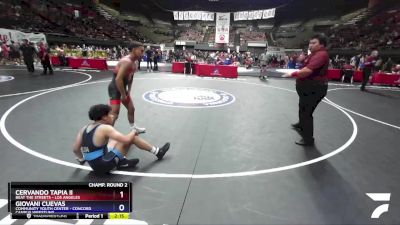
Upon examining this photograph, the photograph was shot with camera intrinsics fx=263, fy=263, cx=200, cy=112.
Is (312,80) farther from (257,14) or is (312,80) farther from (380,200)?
(257,14)

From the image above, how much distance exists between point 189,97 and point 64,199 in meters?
6.95

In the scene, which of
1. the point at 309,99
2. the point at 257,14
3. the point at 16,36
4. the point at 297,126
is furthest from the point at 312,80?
the point at 257,14

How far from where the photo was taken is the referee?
4586mm

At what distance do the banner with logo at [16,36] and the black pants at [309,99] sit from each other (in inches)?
854

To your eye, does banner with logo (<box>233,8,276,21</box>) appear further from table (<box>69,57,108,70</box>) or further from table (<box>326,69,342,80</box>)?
table (<box>69,57,108,70</box>)

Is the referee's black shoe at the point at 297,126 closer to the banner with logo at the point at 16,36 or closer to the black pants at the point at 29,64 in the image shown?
the black pants at the point at 29,64

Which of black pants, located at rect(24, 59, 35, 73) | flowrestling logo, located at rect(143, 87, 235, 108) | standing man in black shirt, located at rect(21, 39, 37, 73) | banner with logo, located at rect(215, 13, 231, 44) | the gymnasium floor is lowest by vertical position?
the gymnasium floor

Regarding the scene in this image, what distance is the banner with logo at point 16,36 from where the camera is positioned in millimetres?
18984

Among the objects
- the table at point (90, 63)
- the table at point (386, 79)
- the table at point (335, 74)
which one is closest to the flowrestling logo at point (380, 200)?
the table at point (386, 79)

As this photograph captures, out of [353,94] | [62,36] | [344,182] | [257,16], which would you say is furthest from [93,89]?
[257,16]

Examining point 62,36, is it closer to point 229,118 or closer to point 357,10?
point 229,118

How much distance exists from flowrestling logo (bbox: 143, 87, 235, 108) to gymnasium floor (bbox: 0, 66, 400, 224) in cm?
13

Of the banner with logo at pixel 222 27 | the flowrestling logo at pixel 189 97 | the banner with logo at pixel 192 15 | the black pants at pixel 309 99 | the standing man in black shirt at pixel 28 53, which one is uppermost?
the banner with logo at pixel 192 15

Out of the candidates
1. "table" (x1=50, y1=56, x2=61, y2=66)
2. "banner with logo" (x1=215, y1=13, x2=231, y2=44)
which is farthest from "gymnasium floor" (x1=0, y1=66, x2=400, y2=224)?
"banner with logo" (x1=215, y1=13, x2=231, y2=44)
